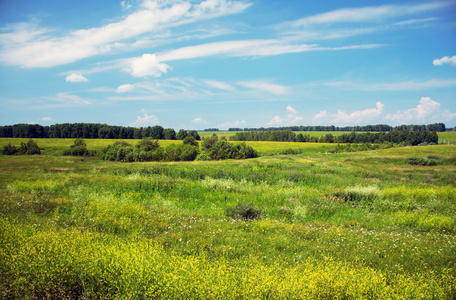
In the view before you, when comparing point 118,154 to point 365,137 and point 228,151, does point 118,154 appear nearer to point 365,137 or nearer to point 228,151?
point 228,151

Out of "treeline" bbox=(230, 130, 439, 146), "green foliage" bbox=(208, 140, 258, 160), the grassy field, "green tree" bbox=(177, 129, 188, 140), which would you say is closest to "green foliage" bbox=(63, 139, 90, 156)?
"green foliage" bbox=(208, 140, 258, 160)

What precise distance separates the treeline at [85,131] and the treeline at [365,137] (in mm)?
44021

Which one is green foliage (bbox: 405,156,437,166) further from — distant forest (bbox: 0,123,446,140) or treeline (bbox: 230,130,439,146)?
distant forest (bbox: 0,123,446,140)

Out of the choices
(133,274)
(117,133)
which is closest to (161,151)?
(117,133)

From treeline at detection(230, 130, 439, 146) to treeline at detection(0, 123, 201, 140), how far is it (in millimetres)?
44021

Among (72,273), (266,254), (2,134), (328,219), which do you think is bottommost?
(328,219)

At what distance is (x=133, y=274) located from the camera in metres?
4.33

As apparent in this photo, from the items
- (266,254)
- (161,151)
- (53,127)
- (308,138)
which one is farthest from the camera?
(308,138)

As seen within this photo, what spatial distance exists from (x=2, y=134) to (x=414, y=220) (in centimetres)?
7995

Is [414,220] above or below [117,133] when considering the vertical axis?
below

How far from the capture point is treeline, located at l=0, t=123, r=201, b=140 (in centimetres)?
6109

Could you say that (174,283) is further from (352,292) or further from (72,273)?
(352,292)

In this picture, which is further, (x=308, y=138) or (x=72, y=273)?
(x=308, y=138)

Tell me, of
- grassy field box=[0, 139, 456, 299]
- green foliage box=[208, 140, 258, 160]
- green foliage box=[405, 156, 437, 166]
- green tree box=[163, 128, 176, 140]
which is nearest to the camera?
grassy field box=[0, 139, 456, 299]
